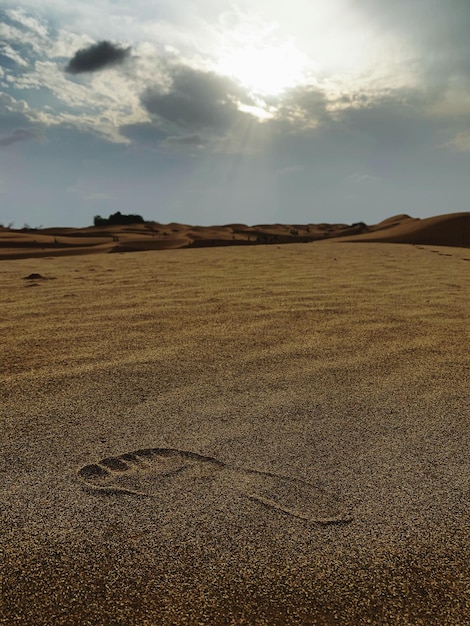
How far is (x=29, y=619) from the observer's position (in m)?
0.90

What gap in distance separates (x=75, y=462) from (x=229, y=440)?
18.6 inches

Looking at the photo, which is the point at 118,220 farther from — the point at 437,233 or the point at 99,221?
the point at 437,233

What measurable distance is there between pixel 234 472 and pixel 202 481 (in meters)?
0.10

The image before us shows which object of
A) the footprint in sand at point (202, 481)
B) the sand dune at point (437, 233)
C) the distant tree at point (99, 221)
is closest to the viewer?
the footprint in sand at point (202, 481)

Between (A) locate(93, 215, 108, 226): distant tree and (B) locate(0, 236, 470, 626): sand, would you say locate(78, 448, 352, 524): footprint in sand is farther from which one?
(A) locate(93, 215, 108, 226): distant tree

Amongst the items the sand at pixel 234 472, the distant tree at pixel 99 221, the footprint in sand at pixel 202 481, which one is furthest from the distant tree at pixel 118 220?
the footprint in sand at pixel 202 481

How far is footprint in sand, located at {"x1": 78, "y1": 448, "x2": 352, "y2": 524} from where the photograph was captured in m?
1.23

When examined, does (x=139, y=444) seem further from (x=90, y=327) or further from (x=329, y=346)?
(x=90, y=327)

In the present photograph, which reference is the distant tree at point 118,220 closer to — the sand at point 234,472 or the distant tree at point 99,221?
the distant tree at point 99,221

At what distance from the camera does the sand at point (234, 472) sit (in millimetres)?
972

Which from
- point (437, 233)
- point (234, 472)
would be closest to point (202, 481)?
point (234, 472)

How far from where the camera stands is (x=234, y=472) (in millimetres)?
1379

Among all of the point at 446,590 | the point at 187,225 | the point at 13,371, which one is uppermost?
the point at 187,225

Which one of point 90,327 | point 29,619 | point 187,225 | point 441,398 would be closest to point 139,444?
point 29,619
